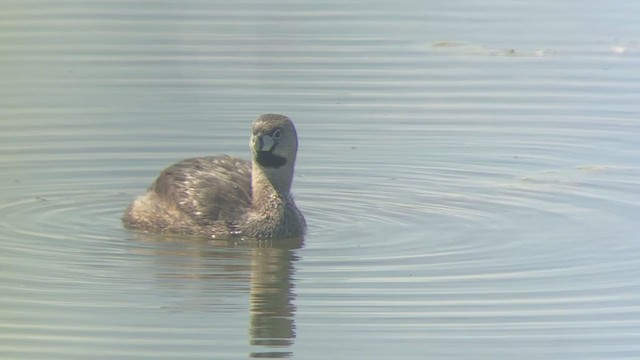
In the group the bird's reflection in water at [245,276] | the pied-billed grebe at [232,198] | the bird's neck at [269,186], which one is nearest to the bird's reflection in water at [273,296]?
the bird's reflection in water at [245,276]

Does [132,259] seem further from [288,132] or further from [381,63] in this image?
[381,63]

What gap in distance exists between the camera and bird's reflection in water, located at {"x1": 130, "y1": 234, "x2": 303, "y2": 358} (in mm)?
11080

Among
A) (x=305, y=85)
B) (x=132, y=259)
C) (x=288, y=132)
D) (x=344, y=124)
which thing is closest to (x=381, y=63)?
(x=305, y=85)

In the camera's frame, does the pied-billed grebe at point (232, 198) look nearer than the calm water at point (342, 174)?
No

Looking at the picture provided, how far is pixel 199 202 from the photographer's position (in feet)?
46.3

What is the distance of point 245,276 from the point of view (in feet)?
41.0

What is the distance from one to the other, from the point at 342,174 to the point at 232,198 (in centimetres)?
141

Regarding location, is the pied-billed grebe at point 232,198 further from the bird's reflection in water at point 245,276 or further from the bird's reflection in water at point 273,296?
the bird's reflection in water at point 273,296

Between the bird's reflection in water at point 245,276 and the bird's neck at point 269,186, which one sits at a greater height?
the bird's neck at point 269,186

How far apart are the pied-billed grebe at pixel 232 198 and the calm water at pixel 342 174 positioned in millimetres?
253

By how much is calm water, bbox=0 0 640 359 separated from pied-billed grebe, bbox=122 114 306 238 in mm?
253

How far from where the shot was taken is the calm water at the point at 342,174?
1107cm

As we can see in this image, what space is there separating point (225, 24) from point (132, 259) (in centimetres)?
938

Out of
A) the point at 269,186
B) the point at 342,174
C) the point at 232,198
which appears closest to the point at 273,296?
the point at 269,186
